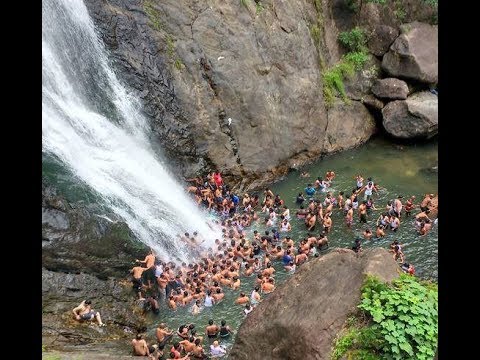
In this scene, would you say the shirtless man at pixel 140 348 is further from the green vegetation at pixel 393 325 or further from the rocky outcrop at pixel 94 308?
the green vegetation at pixel 393 325

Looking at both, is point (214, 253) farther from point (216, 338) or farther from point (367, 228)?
point (367, 228)

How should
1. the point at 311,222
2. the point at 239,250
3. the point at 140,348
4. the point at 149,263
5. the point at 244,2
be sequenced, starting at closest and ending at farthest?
the point at 140,348 → the point at 149,263 → the point at 239,250 → the point at 311,222 → the point at 244,2

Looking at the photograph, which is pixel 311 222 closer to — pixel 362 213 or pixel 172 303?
pixel 362 213

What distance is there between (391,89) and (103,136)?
15.5 metres

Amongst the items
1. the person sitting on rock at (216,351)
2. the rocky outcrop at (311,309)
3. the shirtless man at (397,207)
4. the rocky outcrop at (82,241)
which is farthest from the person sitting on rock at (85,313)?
the shirtless man at (397,207)

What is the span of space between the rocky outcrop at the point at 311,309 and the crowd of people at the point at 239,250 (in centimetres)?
294

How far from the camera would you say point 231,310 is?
1566cm

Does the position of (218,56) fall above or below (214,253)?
above

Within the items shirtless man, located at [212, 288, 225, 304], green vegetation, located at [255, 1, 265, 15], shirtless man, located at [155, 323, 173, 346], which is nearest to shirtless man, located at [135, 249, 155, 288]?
shirtless man, located at [212, 288, 225, 304]

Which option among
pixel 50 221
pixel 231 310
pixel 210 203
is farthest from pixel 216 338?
pixel 210 203

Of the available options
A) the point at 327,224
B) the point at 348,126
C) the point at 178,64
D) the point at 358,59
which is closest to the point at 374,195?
the point at 327,224

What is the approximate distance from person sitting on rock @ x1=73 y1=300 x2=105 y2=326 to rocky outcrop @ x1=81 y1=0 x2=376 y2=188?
8.46 m

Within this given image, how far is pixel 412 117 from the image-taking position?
86.4ft
